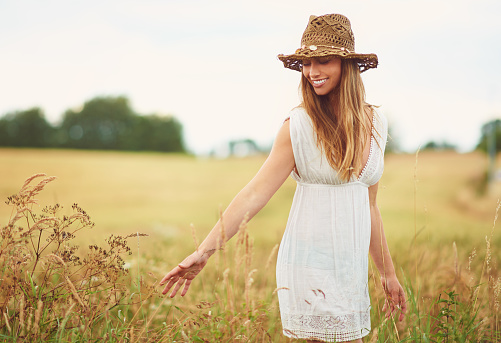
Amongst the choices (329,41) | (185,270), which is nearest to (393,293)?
(185,270)

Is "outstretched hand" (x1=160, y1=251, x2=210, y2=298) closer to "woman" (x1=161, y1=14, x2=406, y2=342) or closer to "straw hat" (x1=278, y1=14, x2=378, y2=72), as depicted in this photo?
"woman" (x1=161, y1=14, x2=406, y2=342)

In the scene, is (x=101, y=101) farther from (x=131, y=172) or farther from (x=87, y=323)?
(x=87, y=323)

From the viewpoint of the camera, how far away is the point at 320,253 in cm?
228

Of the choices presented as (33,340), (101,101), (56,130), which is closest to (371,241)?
(33,340)

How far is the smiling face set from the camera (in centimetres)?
242

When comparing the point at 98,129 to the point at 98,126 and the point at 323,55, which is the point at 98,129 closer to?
the point at 98,126

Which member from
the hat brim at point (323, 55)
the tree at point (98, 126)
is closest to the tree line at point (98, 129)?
the tree at point (98, 126)

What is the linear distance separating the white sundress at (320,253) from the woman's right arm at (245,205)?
6 cm

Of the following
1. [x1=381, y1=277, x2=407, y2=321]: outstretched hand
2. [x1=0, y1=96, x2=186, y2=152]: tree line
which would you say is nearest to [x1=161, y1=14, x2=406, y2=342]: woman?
[x1=381, y1=277, x2=407, y2=321]: outstretched hand

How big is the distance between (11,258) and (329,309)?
161cm

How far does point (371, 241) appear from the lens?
8.87 ft

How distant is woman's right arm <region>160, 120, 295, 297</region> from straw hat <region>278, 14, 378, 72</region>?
1.45 feet

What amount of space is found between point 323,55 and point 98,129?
139ft

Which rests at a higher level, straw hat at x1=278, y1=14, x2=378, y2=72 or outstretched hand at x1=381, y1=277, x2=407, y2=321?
straw hat at x1=278, y1=14, x2=378, y2=72
